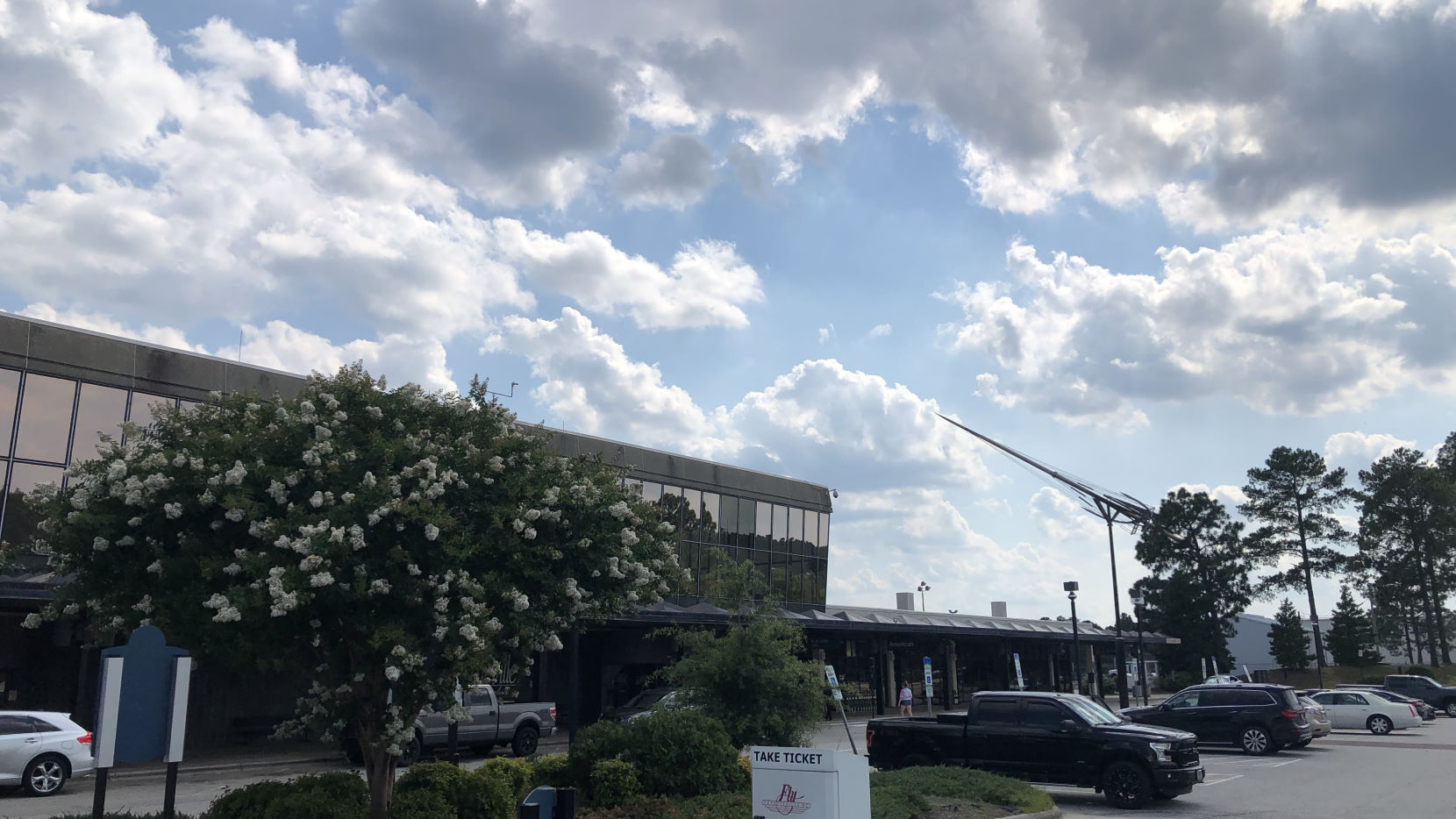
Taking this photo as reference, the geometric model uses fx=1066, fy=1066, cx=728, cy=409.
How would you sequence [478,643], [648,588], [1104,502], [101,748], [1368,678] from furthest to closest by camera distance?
[1368,678]
[1104,502]
[648,588]
[478,643]
[101,748]

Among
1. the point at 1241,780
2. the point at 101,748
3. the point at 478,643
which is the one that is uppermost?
the point at 478,643

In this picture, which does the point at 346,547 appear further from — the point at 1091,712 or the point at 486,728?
the point at 486,728

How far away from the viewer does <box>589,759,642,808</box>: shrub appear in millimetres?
12883

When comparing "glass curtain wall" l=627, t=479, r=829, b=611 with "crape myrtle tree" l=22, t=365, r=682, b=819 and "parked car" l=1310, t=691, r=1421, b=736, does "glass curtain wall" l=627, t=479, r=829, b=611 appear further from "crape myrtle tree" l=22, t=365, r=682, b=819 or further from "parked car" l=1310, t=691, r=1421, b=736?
"crape myrtle tree" l=22, t=365, r=682, b=819

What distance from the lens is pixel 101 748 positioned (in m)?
9.52

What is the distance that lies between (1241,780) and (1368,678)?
5685cm

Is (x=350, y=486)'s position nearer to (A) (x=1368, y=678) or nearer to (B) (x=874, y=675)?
(B) (x=874, y=675)

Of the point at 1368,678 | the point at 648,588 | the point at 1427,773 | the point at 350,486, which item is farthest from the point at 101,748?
the point at 1368,678

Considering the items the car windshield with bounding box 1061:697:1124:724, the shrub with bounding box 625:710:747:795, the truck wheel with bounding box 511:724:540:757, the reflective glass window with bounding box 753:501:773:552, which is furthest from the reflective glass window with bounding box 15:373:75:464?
the reflective glass window with bounding box 753:501:773:552

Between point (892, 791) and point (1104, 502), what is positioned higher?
point (1104, 502)

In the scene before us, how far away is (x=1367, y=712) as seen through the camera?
112ft

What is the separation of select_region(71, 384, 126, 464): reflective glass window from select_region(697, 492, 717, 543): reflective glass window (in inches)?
840

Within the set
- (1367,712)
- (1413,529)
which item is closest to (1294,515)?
(1413,529)

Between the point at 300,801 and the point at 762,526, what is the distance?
3518 cm
